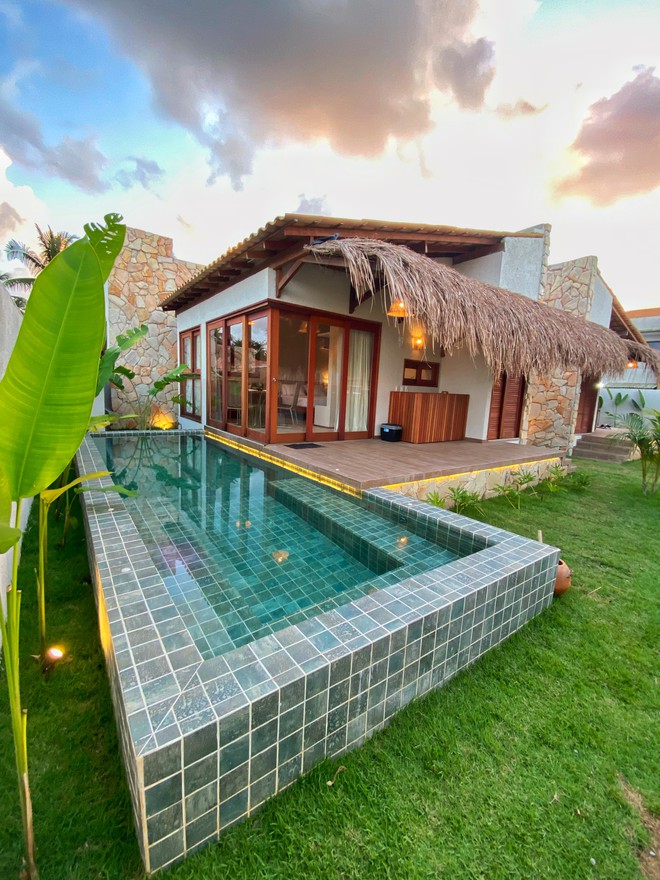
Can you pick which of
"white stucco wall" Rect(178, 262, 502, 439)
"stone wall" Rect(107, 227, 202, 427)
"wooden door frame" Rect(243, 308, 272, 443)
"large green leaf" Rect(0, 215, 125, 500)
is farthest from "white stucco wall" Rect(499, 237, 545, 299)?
"stone wall" Rect(107, 227, 202, 427)

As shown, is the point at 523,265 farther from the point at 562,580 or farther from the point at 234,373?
the point at 562,580

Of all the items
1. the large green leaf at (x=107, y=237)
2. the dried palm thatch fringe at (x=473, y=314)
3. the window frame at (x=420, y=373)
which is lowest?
the window frame at (x=420, y=373)

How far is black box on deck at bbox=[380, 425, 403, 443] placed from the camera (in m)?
8.18

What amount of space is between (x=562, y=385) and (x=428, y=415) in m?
5.00

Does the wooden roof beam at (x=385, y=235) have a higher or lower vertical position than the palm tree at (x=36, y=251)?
lower

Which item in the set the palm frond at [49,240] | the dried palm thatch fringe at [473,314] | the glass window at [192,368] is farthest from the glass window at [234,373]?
the palm frond at [49,240]

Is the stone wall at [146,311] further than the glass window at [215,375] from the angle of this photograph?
Yes

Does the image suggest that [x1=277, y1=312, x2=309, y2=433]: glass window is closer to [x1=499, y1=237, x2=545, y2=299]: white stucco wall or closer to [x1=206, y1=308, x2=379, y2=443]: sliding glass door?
[x1=206, y1=308, x2=379, y2=443]: sliding glass door

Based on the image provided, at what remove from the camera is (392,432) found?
818 centimetres

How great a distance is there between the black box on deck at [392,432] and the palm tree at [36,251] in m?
16.3

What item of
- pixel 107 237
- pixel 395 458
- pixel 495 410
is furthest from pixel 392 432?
pixel 107 237

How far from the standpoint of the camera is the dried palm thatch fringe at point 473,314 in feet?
17.4

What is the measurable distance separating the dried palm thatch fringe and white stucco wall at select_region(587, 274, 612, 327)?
238cm

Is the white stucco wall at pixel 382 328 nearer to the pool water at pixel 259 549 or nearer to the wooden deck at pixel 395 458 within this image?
the wooden deck at pixel 395 458
